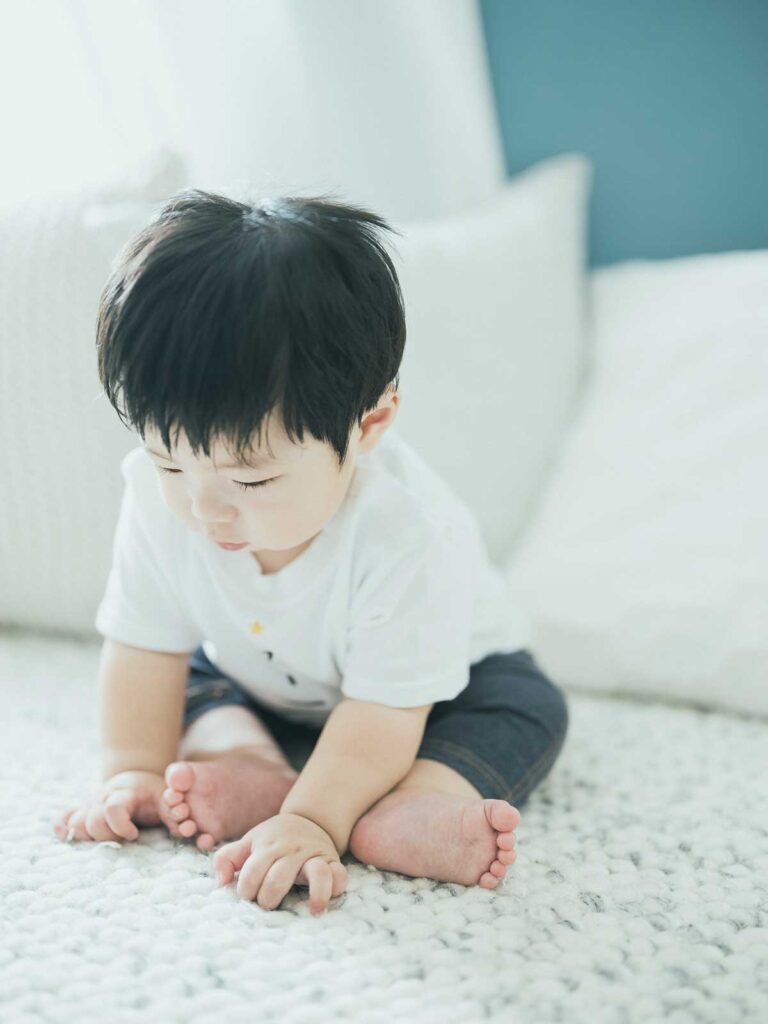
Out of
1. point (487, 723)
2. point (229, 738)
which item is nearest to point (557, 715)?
point (487, 723)

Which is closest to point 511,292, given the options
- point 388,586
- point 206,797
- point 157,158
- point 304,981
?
point 157,158

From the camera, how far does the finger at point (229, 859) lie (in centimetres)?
69

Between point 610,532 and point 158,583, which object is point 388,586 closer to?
point 158,583

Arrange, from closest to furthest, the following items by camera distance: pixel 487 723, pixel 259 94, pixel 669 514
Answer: pixel 487 723
pixel 669 514
pixel 259 94

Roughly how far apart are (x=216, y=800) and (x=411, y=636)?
0.60 ft

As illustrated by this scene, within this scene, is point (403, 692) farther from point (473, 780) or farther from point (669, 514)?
point (669, 514)

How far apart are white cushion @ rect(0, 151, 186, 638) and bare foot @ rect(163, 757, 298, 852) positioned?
1.19 feet

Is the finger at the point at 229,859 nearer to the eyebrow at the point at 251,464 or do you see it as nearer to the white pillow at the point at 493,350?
the eyebrow at the point at 251,464

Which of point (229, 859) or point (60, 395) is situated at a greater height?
point (60, 395)

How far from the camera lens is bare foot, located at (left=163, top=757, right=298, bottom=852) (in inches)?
29.5

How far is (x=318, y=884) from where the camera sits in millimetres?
668

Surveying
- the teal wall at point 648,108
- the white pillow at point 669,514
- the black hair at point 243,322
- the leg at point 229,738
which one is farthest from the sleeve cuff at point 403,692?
the teal wall at point 648,108

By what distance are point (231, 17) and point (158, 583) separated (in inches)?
32.9

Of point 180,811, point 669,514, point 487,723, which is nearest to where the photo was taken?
point 180,811
